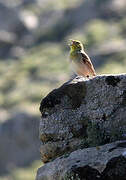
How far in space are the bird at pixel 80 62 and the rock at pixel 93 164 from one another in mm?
3899

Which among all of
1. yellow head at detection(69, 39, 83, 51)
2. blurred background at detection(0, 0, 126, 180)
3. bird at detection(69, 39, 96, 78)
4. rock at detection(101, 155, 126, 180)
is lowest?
rock at detection(101, 155, 126, 180)

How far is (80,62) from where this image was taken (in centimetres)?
1709

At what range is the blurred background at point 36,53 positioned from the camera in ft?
193

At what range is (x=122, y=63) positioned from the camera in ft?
254

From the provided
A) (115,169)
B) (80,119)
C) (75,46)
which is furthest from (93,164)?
(75,46)

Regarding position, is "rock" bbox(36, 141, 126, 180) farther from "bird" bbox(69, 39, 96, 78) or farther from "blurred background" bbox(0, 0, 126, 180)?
"blurred background" bbox(0, 0, 126, 180)

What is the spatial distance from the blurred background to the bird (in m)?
39.1

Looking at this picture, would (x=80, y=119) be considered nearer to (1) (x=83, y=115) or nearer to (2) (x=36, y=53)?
(1) (x=83, y=115)

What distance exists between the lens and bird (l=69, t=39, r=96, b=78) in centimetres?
1691

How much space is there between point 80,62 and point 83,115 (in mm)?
3253

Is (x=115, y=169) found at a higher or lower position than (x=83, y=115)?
lower

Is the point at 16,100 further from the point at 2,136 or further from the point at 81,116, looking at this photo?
the point at 81,116

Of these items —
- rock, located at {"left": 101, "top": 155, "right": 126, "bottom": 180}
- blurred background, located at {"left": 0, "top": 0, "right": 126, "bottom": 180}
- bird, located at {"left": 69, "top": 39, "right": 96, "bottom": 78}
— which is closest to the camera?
rock, located at {"left": 101, "top": 155, "right": 126, "bottom": 180}

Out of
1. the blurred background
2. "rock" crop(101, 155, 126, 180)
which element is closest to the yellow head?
"rock" crop(101, 155, 126, 180)
